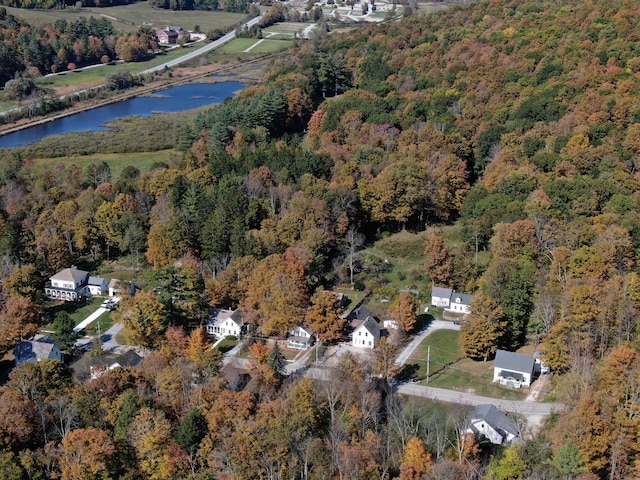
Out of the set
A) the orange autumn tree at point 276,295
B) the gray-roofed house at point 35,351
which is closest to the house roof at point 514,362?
the orange autumn tree at point 276,295

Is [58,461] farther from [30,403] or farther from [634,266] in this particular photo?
[634,266]

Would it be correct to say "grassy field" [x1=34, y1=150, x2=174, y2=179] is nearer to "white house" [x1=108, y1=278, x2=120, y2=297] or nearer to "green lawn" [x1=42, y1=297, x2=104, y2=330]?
"white house" [x1=108, y1=278, x2=120, y2=297]

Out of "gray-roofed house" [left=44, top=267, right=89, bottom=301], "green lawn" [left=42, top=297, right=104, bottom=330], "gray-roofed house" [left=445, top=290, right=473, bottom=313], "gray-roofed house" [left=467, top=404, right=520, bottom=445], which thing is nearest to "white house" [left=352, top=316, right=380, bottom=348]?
"gray-roofed house" [left=445, top=290, right=473, bottom=313]

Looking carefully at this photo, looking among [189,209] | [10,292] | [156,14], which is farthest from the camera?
[156,14]

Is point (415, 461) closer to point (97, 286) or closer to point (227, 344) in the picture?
point (227, 344)

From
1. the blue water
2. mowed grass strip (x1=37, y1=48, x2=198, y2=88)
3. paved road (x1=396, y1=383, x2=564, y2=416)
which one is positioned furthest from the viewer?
mowed grass strip (x1=37, y1=48, x2=198, y2=88)

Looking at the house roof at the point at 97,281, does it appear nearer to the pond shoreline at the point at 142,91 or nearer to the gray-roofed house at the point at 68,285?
the gray-roofed house at the point at 68,285

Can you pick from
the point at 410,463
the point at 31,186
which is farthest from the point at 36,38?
the point at 410,463
